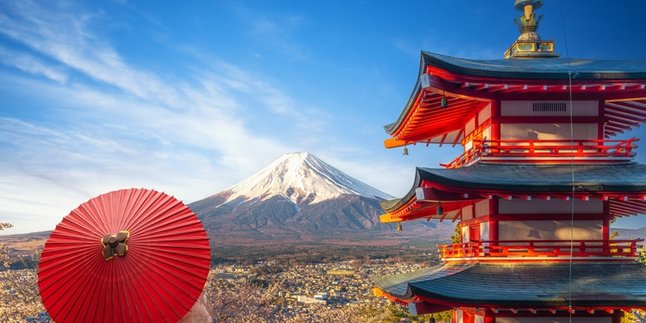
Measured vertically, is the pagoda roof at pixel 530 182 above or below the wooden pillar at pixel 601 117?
below

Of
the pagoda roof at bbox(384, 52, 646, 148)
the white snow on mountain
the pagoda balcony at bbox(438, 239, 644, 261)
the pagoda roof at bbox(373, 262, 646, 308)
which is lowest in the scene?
the pagoda roof at bbox(373, 262, 646, 308)

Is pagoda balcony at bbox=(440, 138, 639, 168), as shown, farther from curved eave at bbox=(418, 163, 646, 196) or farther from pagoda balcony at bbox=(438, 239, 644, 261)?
pagoda balcony at bbox=(438, 239, 644, 261)

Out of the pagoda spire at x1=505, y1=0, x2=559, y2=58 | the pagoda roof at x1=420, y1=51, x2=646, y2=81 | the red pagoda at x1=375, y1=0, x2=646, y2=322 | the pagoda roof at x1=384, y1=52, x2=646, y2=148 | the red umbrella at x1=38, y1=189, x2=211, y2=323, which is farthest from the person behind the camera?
the pagoda spire at x1=505, y1=0, x2=559, y2=58

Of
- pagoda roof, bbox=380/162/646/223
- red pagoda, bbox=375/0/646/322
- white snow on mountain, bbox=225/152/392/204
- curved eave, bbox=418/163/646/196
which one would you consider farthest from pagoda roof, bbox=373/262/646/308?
white snow on mountain, bbox=225/152/392/204

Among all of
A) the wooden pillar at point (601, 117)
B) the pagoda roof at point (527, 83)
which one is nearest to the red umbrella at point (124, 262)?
the pagoda roof at point (527, 83)

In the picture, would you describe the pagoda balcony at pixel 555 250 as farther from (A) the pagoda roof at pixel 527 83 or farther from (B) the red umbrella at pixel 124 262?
(B) the red umbrella at pixel 124 262

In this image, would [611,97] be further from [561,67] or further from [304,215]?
[304,215]

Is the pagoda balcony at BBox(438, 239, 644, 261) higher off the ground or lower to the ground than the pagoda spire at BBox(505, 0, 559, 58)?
lower
